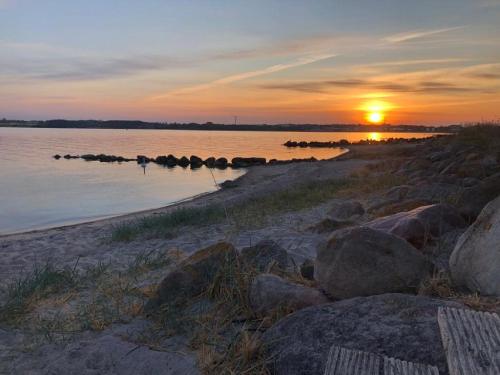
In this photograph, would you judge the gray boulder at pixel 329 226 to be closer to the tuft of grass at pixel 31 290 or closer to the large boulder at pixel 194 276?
the large boulder at pixel 194 276

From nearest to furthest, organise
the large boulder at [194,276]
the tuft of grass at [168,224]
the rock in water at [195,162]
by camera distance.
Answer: the large boulder at [194,276] < the tuft of grass at [168,224] < the rock in water at [195,162]

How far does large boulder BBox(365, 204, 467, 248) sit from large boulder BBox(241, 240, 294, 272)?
3.79 ft

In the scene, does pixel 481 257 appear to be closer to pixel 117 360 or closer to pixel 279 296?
pixel 279 296

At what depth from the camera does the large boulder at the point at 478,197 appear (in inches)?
228

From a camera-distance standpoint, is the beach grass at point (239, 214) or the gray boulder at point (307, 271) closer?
the gray boulder at point (307, 271)

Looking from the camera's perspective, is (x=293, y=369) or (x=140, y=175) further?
(x=140, y=175)

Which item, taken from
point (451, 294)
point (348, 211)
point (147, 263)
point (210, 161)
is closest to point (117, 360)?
point (451, 294)

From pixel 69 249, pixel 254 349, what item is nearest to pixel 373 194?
pixel 69 249

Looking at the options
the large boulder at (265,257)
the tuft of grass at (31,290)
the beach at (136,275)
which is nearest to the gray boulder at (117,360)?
the beach at (136,275)

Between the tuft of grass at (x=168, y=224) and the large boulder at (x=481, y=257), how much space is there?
637 centimetres

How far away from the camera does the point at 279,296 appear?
3.84 metres

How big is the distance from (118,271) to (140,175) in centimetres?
2629

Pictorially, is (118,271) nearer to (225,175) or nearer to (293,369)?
(293,369)

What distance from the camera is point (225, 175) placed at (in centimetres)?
3234
